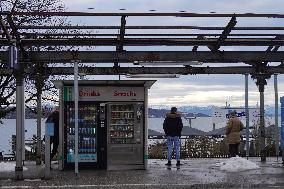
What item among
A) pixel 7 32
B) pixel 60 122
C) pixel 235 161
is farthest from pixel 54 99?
pixel 7 32

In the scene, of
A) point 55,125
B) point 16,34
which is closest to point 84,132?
point 55,125

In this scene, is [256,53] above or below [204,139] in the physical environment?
above

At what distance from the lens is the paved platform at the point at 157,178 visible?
13.3 metres

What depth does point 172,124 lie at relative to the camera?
18.0m

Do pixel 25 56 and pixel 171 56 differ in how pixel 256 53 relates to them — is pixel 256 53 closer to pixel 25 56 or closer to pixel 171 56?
pixel 171 56

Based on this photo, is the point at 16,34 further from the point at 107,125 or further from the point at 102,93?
Answer: the point at 107,125

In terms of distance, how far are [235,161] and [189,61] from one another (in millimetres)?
3645

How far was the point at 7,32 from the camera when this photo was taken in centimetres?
1357

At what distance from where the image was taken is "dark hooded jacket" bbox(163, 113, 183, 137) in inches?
705

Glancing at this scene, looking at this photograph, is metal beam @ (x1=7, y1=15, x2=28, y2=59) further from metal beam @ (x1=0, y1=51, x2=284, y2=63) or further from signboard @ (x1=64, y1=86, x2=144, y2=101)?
signboard @ (x1=64, y1=86, x2=144, y2=101)

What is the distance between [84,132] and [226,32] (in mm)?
5115

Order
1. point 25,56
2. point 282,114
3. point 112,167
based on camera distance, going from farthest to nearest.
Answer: point 282,114, point 112,167, point 25,56

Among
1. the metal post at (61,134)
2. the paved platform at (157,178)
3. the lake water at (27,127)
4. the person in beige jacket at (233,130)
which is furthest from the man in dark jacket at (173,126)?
the lake water at (27,127)

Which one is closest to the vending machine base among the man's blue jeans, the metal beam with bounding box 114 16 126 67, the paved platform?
the paved platform
